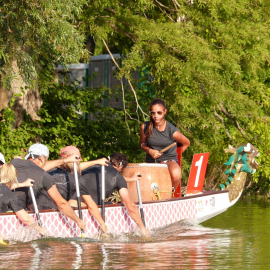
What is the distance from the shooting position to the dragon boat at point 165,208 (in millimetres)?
8977

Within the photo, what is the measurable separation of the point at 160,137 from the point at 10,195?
2.98 meters

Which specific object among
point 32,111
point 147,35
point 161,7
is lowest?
point 32,111

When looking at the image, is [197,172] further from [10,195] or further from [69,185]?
[10,195]

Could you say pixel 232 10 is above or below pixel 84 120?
above

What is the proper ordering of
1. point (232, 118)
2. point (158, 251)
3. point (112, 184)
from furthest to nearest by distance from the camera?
point (232, 118) → point (112, 184) → point (158, 251)

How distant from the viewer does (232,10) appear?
14.0 metres

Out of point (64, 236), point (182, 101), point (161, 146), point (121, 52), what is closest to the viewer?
point (64, 236)

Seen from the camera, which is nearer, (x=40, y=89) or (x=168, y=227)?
(x=168, y=227)

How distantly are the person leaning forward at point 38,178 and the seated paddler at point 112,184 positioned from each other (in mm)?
543

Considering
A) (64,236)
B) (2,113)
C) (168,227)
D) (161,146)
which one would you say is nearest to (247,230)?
(168,227)

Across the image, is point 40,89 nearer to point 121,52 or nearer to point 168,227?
point 121,52

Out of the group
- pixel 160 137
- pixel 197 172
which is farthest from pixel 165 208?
pixel 197 172

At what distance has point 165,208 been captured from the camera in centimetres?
1058

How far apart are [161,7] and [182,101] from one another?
2.78m
